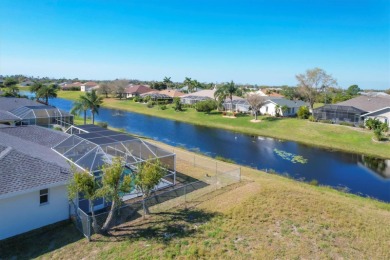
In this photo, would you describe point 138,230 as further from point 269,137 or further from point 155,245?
point 269,137

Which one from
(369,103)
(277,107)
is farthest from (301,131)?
(369,103)

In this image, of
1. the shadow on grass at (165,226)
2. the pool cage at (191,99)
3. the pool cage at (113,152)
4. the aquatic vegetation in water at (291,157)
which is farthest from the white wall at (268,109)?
the shadow on grass at (165,226)

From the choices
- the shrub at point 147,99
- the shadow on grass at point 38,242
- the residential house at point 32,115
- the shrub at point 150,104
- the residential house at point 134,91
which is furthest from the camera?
the residential house at point 134,91

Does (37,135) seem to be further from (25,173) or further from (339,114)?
(339,114)

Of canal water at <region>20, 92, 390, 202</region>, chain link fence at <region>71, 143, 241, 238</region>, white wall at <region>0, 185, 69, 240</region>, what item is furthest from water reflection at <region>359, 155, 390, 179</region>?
white wall at <region>0, 185, 69, 240</region>

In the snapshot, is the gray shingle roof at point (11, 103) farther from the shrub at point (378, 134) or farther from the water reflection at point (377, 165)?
the shrub at point (378, 134)

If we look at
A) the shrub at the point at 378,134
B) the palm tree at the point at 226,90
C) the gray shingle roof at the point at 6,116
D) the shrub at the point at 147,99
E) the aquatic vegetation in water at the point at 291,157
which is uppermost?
the palm tree at the point at 226,90
